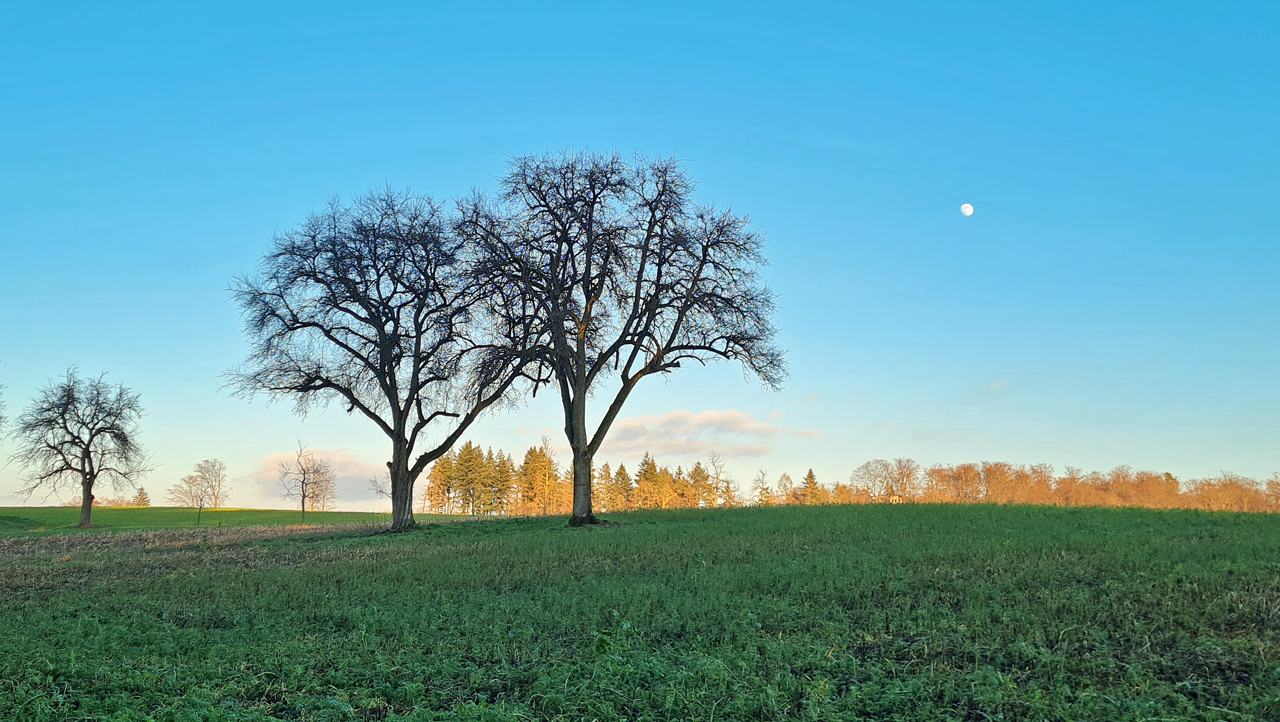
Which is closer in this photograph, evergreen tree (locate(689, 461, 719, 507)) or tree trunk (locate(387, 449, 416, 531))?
tree trunk (locate(387, 449, 416, 531))

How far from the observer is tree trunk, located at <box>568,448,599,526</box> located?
26594 mm

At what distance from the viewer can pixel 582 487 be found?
89.7 feet

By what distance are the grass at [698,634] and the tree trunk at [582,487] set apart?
10.1m

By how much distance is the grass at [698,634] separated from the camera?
653 cm

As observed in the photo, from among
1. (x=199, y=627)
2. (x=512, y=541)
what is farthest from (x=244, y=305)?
(x=199, y=627)

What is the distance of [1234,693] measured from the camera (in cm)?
613

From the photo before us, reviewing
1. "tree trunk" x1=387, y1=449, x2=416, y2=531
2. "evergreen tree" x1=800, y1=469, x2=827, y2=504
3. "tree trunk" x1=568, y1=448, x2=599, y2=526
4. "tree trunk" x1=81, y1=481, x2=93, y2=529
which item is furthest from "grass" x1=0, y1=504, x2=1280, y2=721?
"evergreen tree" x1=800, y1=469, x2=827, y2=504

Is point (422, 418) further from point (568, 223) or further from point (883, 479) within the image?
point (883, 479)

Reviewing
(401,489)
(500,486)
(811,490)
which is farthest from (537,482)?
(401,489)

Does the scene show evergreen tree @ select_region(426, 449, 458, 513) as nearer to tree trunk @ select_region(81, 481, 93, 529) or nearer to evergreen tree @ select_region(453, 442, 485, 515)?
evergreen tree @ select_region(453, 442, 485, 515)

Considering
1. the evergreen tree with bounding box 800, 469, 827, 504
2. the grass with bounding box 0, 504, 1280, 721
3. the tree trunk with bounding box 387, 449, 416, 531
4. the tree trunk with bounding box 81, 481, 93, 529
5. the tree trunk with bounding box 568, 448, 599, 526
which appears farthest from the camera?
the evergreen tree with bounding box 800, 469, 827, 504

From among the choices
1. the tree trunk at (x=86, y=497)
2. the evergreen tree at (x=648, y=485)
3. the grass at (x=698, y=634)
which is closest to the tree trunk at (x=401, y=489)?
the grass at (x=698, y=634)

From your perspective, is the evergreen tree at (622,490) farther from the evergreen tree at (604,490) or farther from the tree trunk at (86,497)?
the tree trunk at (86,497)

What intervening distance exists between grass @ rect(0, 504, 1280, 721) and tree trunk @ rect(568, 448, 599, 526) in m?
10.1
